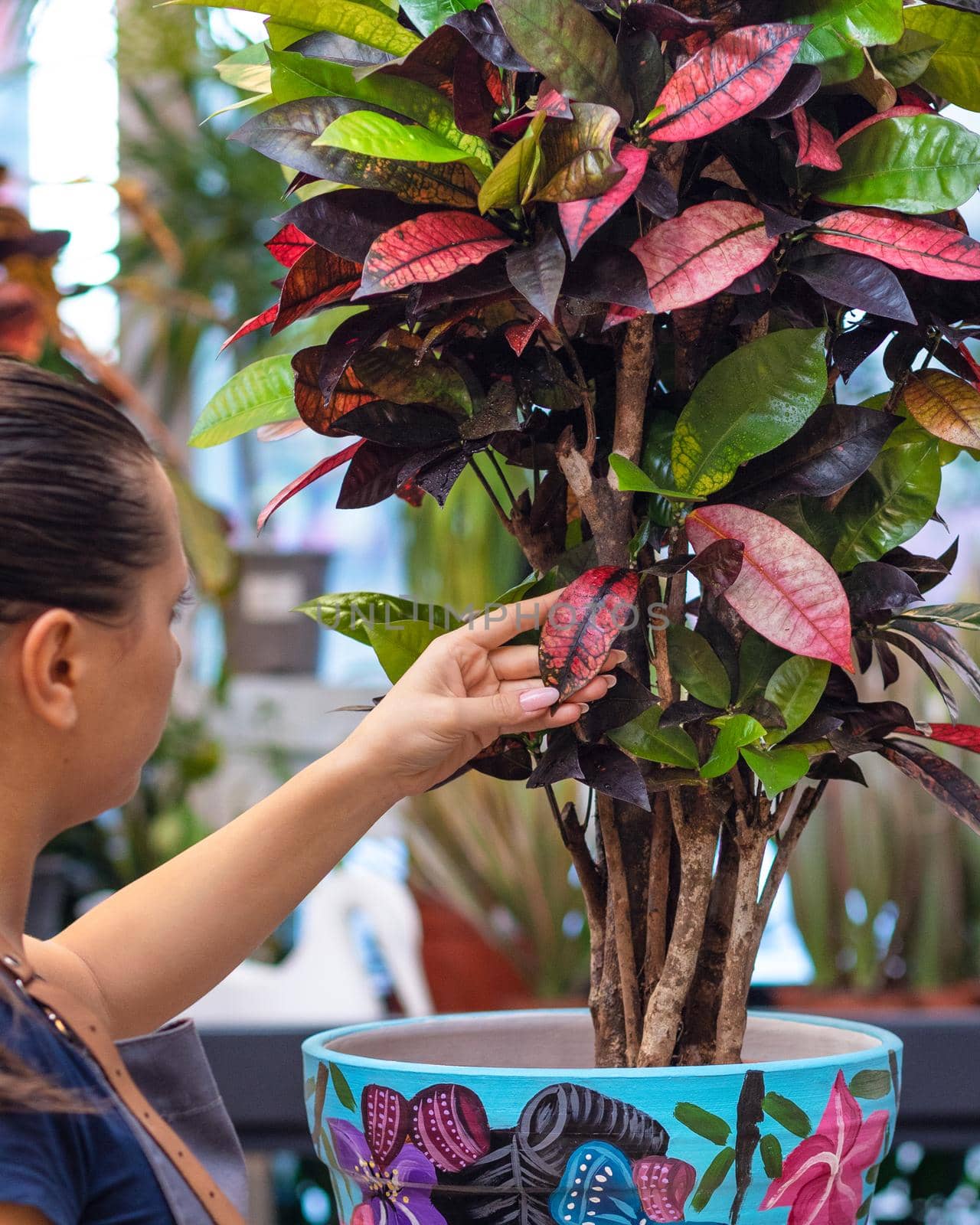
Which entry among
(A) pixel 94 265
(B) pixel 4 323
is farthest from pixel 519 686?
(A) pixel 94 265

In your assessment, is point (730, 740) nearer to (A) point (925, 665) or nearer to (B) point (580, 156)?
(A) point (925, 665)

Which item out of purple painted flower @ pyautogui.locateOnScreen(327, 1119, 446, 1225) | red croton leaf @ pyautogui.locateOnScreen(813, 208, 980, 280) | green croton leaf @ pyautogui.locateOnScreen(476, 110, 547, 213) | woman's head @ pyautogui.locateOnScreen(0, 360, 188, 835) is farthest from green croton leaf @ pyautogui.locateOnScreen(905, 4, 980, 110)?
purple painted flower @ pyautogui.locateOnScreen(327, 1119, 446, 1225)

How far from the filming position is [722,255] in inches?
19.3

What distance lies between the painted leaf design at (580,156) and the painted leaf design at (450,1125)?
1.21 ft

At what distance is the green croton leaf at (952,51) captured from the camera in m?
0.56

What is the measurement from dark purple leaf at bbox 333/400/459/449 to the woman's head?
11 centimetres

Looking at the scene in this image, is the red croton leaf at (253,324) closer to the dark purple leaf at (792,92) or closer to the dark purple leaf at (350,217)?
the dark purple leaf at (350,217)

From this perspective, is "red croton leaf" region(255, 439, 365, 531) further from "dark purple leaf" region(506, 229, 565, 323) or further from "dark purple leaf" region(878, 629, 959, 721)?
"dark purple leaf" region(878, 629, 959, 721)

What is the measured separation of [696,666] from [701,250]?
0.61ft

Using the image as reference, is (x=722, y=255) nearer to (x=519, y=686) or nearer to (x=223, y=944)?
(x=519, y=686)

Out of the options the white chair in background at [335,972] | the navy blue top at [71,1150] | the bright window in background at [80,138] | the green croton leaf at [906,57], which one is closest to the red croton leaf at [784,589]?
the green croton leaf at [906,57]

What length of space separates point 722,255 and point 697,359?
11cm

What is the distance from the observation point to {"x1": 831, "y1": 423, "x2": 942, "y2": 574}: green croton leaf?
22.4 inches

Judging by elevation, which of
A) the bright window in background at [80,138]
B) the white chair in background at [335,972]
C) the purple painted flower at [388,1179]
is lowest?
the white chair in background at [335,972]
